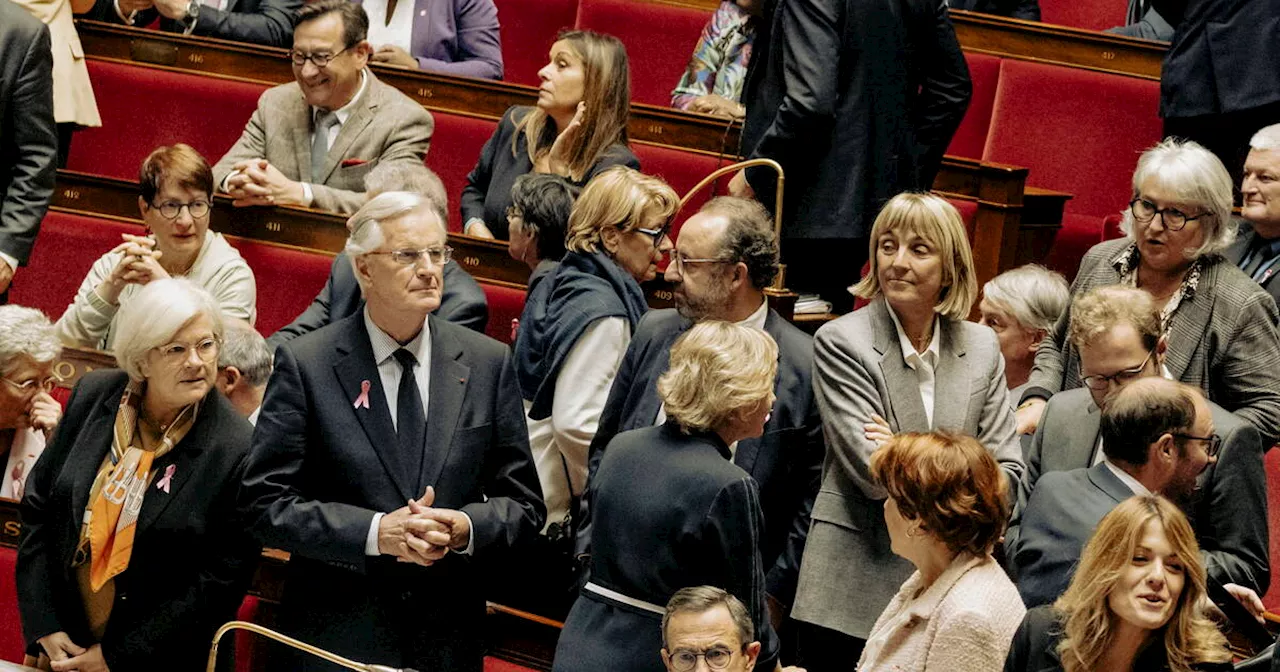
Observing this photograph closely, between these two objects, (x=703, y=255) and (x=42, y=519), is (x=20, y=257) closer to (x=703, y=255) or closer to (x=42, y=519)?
(x=42, y=519)

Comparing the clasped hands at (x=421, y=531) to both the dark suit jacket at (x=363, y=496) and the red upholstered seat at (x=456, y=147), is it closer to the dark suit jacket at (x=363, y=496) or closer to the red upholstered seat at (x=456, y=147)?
the dark suit jacket at (x=363, y=496)

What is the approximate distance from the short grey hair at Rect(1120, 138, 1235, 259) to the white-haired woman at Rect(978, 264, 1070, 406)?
27 centimetres

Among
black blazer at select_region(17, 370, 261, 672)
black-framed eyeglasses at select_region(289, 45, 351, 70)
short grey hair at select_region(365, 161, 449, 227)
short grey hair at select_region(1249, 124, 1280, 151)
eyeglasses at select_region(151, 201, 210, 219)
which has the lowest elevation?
black blazer at select_region(17, 370, 261, 672)

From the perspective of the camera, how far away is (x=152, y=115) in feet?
14.7

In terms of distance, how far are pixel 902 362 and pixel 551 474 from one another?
0.64m

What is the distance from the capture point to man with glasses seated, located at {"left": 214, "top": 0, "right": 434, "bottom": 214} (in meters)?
3.84

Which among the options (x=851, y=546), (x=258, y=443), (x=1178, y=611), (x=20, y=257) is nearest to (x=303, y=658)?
(x=258, y=443)

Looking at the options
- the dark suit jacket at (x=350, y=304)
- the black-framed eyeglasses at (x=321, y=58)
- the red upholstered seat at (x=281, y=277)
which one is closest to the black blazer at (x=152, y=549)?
the dark suit jacket at (x=350, y=304)

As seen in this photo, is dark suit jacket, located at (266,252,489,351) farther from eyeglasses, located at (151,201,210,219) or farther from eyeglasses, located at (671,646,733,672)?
eyeglasses, located at (671,646,733,672)

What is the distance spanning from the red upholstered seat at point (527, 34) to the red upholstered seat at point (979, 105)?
115cm

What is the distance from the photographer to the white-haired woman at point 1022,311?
318 centimetres

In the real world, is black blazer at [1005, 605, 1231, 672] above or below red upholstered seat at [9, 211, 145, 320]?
above

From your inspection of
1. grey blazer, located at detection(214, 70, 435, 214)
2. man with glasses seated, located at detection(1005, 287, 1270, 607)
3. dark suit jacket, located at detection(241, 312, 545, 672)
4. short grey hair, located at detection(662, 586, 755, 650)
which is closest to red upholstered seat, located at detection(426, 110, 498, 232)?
grey blazer, located at detection(214, 70, 435, 214)

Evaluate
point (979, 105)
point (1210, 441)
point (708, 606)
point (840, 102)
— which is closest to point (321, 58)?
point (840, 102)
